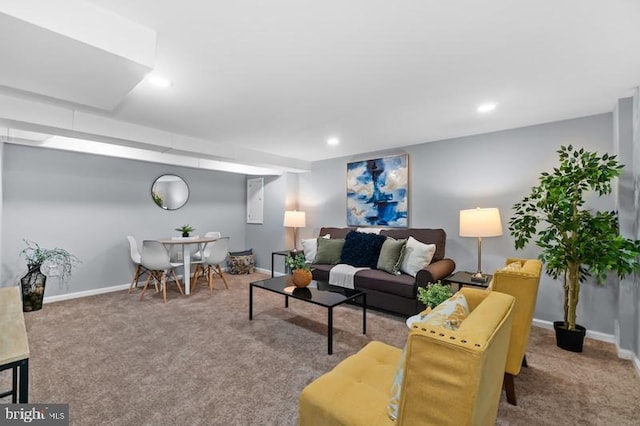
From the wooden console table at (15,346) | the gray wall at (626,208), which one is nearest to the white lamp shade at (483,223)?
the gray wall at (626,208)

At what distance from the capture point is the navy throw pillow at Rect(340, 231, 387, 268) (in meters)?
3.84

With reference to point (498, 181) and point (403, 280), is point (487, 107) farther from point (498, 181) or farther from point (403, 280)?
point (403, 280)

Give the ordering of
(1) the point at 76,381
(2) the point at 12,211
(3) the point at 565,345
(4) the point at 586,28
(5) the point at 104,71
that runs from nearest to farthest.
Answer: (4) the point at 586,28, (5) the point at 104,71, (1) the point at 76,381, (3) the point at 565,345, (2) the point at 12,211

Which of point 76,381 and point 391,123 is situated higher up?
point 391,123

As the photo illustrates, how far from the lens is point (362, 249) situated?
3938 mm

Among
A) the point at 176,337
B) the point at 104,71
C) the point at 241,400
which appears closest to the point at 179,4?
the point at 104,71

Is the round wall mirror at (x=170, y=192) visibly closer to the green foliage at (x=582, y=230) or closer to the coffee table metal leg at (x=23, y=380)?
the coffee table metal leg at (x=23, y=380)

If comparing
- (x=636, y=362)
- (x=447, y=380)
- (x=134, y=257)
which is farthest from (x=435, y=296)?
(x=134, y=257)

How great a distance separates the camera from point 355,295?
2.81 m

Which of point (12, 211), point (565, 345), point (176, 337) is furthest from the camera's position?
point (12, 211)

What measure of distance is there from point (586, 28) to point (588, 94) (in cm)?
116

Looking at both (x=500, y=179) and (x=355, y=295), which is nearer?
(x=355, y=295)

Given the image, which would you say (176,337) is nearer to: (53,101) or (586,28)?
(53,101)

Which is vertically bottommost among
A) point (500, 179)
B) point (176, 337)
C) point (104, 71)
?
point (176, 337)
